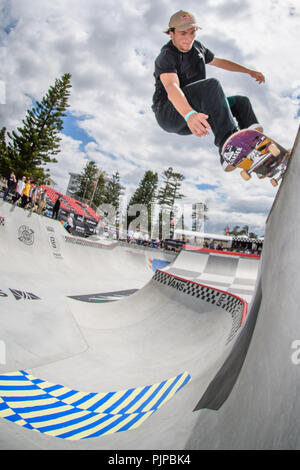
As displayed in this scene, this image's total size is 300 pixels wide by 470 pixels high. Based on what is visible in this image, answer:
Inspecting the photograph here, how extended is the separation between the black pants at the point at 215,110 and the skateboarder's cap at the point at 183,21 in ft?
2.26

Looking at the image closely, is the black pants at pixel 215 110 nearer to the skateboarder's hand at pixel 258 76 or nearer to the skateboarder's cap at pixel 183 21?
the skateboarder's cap at pixel 183 21

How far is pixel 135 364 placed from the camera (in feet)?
10.9

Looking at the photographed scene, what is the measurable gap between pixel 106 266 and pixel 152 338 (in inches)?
337

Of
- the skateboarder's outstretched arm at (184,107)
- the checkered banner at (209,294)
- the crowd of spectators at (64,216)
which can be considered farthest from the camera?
the crowd of spectators at (64,216)

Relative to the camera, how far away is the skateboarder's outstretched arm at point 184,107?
2.43 m

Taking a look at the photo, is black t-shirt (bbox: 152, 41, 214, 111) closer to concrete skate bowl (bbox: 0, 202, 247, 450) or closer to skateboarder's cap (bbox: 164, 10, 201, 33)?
skateboarder's cap (bbox: 164, 10, 201, 33)

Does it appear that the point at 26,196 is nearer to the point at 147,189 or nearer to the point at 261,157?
the point at 261,157

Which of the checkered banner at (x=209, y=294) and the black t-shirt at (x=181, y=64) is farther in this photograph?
the checkered banner at (x=209, y=294)

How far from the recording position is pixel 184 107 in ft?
8.23

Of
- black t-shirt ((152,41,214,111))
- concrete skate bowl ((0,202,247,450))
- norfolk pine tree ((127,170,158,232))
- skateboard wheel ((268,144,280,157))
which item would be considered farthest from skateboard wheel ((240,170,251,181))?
norfolk pine tree ((127,170,158,232))

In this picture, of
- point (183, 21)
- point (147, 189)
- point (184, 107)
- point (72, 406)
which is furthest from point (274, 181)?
point (147, 189)

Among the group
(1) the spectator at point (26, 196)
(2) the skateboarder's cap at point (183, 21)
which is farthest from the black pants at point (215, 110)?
(1) the spectator at point (26, 196)

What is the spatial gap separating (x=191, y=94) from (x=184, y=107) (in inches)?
17.1

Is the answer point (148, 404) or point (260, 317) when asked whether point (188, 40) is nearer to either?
point (260, 317)
